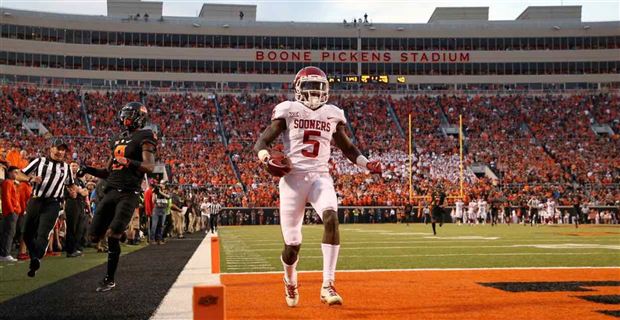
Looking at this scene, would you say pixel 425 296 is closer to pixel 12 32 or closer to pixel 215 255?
pixel 215 255

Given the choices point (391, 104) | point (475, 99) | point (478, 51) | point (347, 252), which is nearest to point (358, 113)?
point (391, 104)

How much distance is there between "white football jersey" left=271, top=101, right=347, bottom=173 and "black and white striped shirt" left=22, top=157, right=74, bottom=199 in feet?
13.9

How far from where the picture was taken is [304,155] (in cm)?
649

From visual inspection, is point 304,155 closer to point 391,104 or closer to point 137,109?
point 137,109

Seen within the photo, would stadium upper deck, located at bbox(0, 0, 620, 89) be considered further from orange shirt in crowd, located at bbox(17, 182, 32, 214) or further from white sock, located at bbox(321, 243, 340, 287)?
white sock, located at bbox(321, 243, 340, 287)

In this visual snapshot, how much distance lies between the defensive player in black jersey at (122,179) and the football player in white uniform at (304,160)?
6.22 feet

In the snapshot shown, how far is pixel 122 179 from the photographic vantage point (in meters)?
7.82

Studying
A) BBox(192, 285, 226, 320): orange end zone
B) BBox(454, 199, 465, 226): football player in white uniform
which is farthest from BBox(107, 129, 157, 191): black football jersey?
BBox(454, 199, 465, 226): football player in white uniform

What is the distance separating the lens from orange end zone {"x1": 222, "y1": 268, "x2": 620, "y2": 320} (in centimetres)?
564

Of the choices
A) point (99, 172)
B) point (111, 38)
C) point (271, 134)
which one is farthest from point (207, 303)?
point (111, 38)

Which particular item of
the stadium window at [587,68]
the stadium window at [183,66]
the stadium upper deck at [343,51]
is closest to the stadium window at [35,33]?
the stadium upper deck at [343,51]

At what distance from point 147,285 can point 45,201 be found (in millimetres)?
2337

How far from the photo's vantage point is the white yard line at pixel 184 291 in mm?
5688

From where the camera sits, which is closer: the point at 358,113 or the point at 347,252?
the point at 347,252
